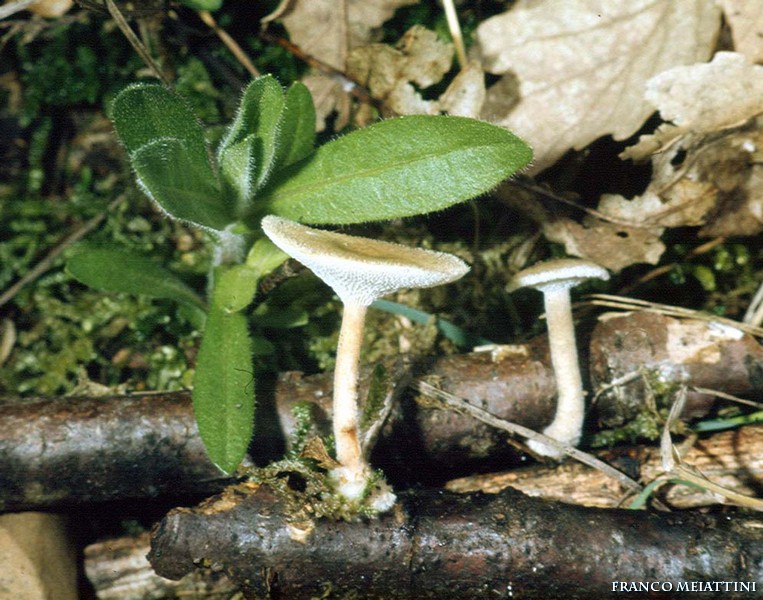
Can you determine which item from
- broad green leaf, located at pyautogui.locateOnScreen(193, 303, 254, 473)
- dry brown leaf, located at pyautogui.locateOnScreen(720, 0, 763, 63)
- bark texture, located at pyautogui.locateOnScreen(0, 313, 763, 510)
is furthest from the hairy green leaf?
dry brown leaf, located at pyautogui.locateOnScreen(720, 0, 763, 63)

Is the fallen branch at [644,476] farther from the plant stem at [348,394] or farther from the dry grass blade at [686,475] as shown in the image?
the plant stem at [348,394]

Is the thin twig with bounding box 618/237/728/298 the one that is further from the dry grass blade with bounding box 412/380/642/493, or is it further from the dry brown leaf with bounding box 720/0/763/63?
the dry grass blade with bounding box 412/380/642/493

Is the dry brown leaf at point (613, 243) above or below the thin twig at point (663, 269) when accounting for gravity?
above

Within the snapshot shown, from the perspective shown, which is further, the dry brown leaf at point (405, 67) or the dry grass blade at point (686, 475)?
the dry brown leaf at point (405, 67)

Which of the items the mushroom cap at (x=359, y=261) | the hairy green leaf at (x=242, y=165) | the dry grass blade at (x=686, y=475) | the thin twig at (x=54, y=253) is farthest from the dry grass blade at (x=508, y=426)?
the thin twig at (x=54, y=253)

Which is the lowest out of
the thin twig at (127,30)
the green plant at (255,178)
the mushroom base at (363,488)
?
the mushroom base at (363,488)

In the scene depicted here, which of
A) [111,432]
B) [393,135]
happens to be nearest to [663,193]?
[393,135]
